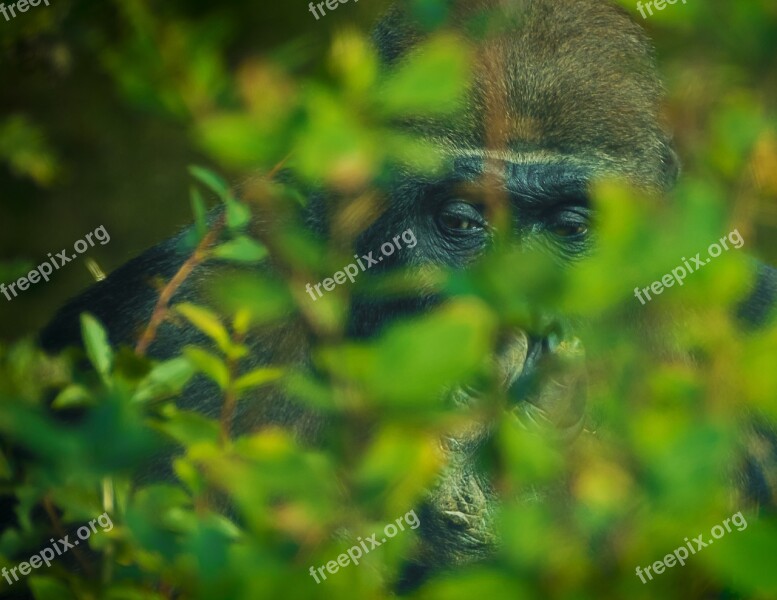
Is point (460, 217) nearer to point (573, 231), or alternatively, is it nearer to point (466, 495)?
point (573, 231)

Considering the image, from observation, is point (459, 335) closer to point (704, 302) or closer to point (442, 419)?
point (442, 419)

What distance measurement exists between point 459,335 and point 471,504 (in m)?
1.49

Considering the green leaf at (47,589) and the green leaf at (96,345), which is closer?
the green leaf at (47,589)

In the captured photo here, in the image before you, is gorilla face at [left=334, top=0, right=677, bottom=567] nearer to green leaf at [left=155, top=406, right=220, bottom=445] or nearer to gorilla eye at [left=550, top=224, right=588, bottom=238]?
gorilla eye at [left=550, top=224, right=588, bottom=238]

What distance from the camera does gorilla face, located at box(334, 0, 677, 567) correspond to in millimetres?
1988

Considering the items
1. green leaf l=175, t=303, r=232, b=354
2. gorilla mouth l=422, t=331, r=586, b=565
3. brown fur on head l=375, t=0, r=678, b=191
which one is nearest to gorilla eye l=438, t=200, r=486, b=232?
brown fur on head l=375, t=0, r=678, b=191

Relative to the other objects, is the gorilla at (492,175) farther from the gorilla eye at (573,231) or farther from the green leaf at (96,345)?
the green leaf at (96,345)

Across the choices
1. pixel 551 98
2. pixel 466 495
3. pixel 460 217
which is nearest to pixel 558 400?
pixel 466 495

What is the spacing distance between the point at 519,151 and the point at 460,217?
25cm

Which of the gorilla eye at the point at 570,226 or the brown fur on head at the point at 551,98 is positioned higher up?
the brown fur on head at the point at 551,98

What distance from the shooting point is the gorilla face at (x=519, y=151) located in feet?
6.52

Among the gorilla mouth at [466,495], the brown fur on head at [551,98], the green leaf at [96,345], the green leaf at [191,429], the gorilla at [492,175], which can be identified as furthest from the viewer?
the brown fur on head at [551,98]

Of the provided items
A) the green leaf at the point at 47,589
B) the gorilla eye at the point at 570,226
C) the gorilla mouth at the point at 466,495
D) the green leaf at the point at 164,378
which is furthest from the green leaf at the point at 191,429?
the gorilla eye at the point at 570,226

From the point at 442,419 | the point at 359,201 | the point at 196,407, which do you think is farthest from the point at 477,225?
the point at 442,419
